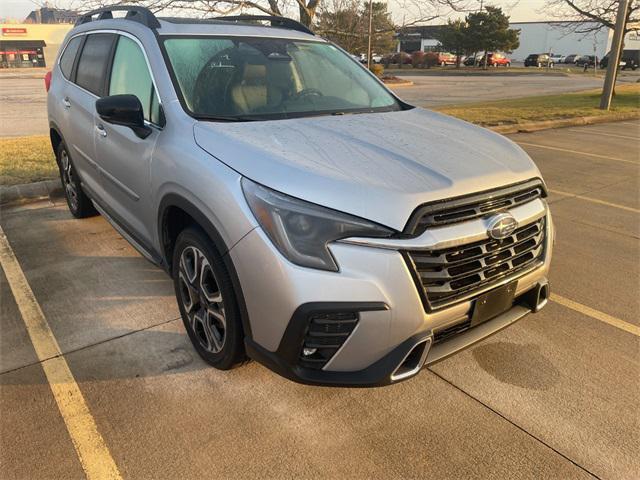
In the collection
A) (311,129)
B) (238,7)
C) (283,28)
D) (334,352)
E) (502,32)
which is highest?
(502,32)

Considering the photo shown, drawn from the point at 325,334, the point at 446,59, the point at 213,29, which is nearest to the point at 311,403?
the point at 325,334

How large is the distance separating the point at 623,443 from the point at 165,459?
80.1 inches

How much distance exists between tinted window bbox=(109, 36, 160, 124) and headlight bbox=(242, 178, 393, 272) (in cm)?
124

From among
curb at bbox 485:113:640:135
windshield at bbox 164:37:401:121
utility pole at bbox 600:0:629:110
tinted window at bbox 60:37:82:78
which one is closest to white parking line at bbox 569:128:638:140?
curb at bbox 485:113:640:135

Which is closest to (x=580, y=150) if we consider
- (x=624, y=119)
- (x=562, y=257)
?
(x=562, y=257)

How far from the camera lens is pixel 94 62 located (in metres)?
4.07

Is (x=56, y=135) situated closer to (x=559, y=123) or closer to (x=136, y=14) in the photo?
(x=136, y=14)

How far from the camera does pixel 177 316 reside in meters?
3.31

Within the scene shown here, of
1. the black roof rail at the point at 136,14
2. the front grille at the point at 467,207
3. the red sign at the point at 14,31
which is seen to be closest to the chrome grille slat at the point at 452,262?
the front grille at the point at 467,207

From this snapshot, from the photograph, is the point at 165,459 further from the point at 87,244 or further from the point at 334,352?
the point at 87,244

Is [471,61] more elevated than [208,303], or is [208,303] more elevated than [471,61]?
[471,61]

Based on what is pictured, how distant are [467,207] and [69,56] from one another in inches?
167

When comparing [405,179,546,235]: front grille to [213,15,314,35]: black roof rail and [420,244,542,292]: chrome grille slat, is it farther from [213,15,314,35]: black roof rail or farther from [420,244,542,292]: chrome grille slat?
[213,15,314,35]: black roof rail

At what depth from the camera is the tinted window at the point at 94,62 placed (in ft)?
12.6
